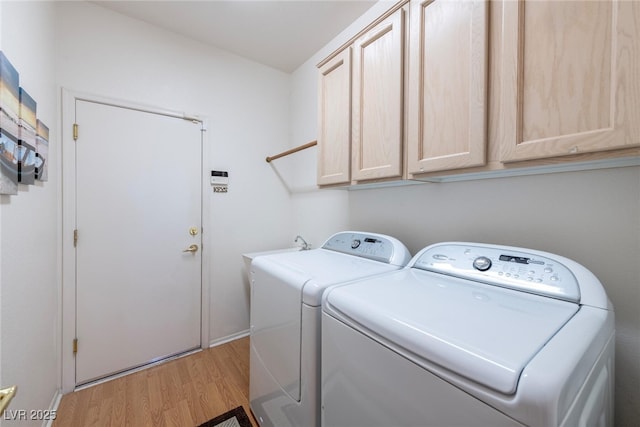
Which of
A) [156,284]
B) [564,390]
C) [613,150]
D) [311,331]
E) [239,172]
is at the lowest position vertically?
[156,284]

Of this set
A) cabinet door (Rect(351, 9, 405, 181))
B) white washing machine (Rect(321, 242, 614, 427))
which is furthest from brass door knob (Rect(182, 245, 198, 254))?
white washing machine (Rect(321, 242, 614, 427))

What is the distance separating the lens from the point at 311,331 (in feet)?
3.17

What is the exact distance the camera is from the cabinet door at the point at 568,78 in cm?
66

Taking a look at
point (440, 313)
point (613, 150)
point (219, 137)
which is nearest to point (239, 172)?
point (219, 137)

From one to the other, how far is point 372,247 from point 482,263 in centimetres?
58

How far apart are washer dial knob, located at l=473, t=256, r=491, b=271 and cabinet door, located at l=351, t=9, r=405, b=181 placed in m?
0.52

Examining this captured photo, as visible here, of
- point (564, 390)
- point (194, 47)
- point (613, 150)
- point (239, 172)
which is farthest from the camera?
point (239, 172)

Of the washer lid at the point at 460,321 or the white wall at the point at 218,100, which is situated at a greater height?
the white wall at the point at 218,100

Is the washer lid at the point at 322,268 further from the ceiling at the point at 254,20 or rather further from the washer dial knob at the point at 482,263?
the ceiling at the point at 254,20

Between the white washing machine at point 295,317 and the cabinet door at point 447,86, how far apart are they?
1.79 feet

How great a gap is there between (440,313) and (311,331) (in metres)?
0.49

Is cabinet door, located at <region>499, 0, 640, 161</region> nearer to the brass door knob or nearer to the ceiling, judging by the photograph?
the ceiling

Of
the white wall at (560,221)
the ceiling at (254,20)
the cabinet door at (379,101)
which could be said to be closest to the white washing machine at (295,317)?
the white wall at (560,221)

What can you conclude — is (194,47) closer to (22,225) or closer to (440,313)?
(22,225)
